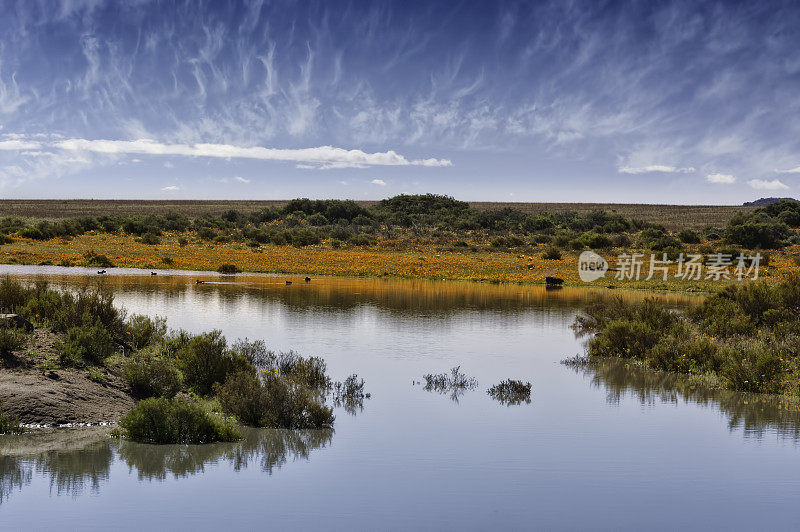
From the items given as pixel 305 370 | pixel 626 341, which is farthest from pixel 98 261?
pixel 626 341

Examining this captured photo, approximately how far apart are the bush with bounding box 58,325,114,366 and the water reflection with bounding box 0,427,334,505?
79.3 inches

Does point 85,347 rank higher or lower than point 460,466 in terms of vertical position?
higher

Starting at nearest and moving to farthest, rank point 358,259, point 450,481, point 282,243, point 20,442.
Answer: point 450,481
point 20,442
point 358,259
point 282,243

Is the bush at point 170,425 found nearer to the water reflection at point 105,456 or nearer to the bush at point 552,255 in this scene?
the water reflection at point 105,456

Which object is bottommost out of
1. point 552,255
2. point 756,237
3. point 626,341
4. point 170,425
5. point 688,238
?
point 170,425

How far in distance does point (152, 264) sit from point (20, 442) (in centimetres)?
3444

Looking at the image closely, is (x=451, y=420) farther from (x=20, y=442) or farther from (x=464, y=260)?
(x=464, y=260)

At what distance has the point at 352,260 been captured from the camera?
150ft

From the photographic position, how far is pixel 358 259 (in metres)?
46.2

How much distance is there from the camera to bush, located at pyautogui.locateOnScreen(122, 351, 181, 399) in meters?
11.1

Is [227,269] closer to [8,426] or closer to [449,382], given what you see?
[449,382]

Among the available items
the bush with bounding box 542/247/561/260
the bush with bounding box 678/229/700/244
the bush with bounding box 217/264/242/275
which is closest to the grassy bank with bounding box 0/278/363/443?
the bush with bounding box 217/264/242/275

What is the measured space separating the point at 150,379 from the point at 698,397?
9.63m

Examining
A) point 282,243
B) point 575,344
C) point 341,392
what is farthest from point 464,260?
point 341,392
